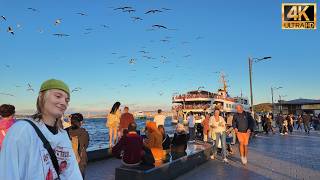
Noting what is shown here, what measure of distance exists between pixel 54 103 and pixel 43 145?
37 centimetres

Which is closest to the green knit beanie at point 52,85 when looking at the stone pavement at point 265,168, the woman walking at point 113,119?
the stone pavement at point 265,168

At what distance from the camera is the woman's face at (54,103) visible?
254 centimetres

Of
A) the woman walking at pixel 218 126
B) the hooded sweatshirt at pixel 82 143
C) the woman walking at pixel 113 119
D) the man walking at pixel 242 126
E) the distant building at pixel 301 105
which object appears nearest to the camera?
the hooded sweatshirt at pixel 82 143

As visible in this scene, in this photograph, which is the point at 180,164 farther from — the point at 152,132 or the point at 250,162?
the point at 250,162

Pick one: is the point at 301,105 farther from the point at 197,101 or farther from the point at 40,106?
the point at 40,106

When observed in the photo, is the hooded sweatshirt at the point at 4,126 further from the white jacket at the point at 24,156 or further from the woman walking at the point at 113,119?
the woman walking at the point at 113,119

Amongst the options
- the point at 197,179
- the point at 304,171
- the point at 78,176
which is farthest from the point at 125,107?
the point at 78,176

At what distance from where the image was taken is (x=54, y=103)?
2568 mm

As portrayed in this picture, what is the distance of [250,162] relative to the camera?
1283 centimetres

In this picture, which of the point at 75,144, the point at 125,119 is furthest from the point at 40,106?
the point at 125,119

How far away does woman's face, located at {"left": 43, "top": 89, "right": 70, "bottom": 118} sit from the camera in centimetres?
254

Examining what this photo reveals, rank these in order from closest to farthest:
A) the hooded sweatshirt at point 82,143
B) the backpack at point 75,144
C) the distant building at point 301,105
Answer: the backpack at point 75,144 → the hooded sweatshirt at point 82,143 → the distant building at point 301,105

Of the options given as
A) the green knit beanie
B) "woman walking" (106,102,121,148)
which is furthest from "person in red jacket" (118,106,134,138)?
the green knit beanie

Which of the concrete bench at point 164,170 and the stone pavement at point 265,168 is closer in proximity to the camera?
the concrete bench at point 164,170
